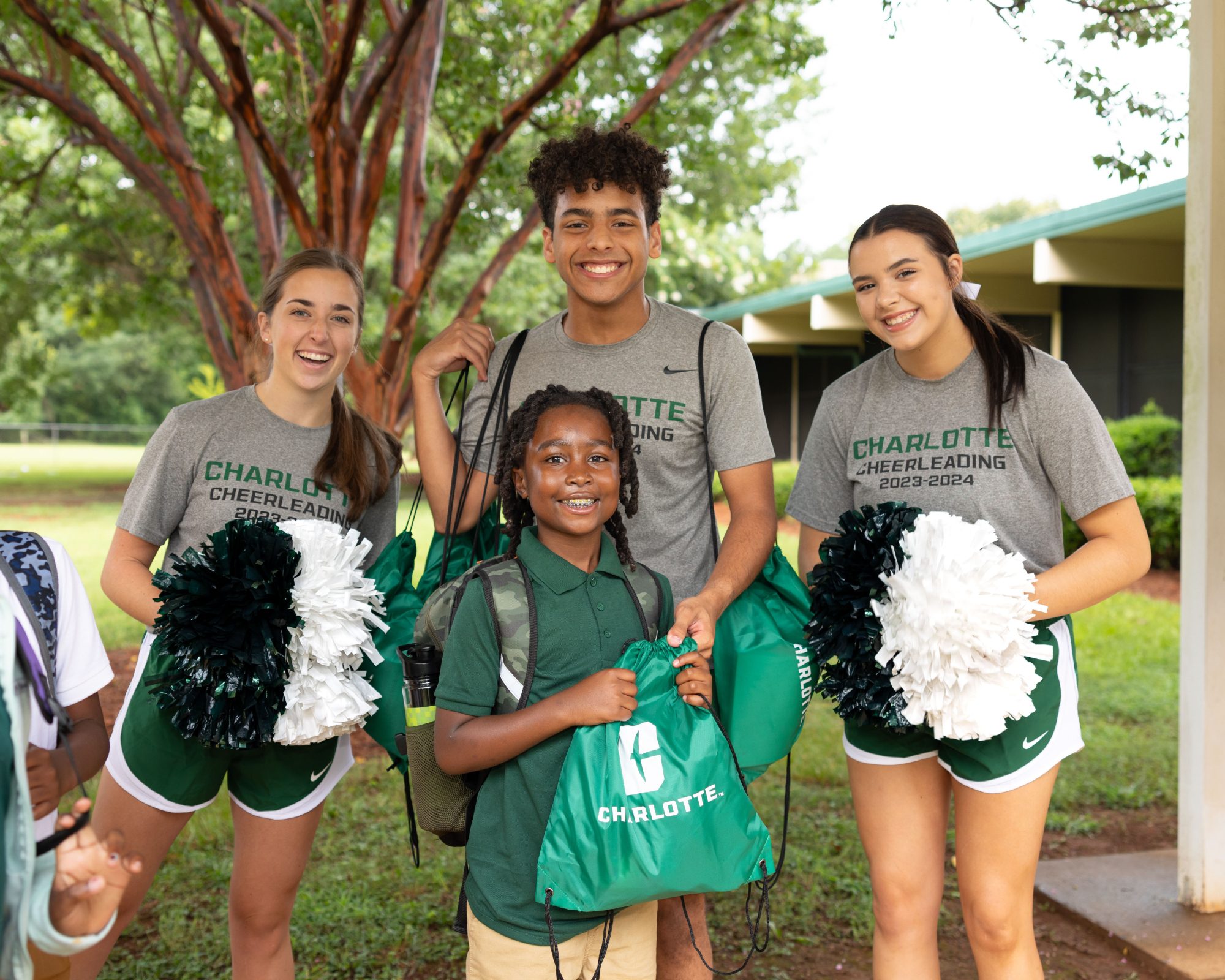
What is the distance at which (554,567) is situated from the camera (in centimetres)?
224

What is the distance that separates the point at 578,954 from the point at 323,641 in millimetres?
869

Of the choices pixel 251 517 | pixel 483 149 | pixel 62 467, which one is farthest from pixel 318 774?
pixel 62 467

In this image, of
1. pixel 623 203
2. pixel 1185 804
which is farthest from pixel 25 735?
pixel 1185 804

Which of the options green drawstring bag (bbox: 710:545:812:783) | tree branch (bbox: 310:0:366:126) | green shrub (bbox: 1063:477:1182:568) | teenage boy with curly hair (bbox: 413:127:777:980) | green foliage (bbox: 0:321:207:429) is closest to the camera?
green drawstring bag (bbox: 710:545:812:783)

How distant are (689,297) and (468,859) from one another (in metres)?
25.2

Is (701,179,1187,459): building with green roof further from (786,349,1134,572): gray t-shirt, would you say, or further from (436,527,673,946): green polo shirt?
(436,527,673,946): green polo shirt

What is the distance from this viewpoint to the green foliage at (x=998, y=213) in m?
56.8

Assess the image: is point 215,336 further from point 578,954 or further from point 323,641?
point 578,954

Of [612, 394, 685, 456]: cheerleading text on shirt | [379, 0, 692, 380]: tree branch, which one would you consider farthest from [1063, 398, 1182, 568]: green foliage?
[612, 394, 685, 456]: cheerleading text on shirt

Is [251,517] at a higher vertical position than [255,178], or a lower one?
lower

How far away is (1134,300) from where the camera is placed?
1286 centimetres

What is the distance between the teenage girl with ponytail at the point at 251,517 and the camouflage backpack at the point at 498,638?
1.64ft

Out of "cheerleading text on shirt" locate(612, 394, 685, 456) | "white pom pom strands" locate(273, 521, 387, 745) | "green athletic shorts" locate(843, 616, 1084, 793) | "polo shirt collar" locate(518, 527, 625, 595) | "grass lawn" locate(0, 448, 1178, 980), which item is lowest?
"grass lawn" locate(0, 448, 1178, 980)

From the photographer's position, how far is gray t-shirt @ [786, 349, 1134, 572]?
2.37 metres
